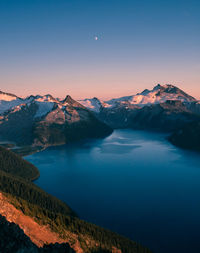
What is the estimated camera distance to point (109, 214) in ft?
357

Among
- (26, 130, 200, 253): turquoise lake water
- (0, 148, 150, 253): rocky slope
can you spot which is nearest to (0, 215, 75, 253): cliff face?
(0, 148, 150, 253): rocky slope

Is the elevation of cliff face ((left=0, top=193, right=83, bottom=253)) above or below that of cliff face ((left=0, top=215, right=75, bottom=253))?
below

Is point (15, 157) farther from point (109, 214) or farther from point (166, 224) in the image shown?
point (166, 224)

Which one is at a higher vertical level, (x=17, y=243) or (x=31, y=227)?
(x=17, y=243)

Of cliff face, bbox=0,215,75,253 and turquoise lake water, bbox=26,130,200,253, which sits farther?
turquoise lake water, bbox=26,130,200,253

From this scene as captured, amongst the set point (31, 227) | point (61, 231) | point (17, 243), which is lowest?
point (61, 231)

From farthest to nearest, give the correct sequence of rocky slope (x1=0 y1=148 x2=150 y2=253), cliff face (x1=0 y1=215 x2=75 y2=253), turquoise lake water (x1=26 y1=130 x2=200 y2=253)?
1. turquoise lake water (x1=26 y1=130 x2=200 y2=253)
2. rocky slope (x1=0 y1=148 x2=150 y2=253)
3. cliff face (x1=0 y1=215 x2=75 y2=253)

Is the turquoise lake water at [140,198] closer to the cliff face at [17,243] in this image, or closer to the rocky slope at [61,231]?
the rocky slope at [61,231]

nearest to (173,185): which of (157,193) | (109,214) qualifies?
(157,193)

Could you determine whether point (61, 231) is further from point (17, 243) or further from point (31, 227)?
point (17, 243)

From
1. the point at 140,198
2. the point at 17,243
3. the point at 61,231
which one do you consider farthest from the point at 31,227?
the point at 140,198

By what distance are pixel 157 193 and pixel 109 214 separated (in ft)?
118

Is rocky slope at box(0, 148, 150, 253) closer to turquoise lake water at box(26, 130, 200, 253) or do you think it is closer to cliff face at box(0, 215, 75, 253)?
turquoise lake water at box(26, 130, 200, 253)

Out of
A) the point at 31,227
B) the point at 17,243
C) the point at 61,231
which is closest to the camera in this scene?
the point at 17,243
